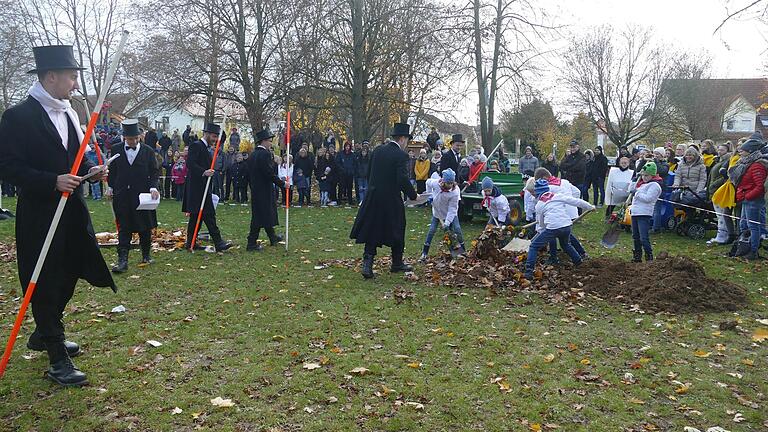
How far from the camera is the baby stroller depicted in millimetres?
12781

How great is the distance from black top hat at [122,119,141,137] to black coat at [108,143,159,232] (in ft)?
0.82

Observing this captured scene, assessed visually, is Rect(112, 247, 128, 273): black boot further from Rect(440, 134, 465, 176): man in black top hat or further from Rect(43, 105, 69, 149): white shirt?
Rect(440, 134, 465, 176): man in black top hat

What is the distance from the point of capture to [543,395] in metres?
4.76

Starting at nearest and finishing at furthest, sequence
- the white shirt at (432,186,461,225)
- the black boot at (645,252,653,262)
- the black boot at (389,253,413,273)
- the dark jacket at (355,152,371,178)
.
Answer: the black boot at (389,253,413,273)
the black boot at (645,252,653,262)
the white shirt at (432,186,461,225)
the dark jacket at (355,152,371,178)

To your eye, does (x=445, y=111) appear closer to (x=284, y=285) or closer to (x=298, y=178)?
(x=298, y=178)

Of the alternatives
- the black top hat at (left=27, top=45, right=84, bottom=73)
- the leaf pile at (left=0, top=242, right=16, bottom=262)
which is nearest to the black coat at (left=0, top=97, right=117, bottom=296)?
the black top hat at (left=27, top=45, right=84, bottom=73)

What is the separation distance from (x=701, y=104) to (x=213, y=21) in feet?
112

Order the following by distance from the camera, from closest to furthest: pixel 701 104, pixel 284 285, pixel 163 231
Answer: pixel 284 285, pixel 163 231, pixel 701 104

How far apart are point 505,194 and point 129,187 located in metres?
9.12

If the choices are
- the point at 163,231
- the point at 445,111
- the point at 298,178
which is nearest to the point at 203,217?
the point at 163,231

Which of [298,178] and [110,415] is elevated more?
[298,178]

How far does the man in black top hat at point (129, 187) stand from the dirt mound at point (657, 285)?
637cm

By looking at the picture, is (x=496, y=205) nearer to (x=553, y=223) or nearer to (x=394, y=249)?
(x=553, y=223)

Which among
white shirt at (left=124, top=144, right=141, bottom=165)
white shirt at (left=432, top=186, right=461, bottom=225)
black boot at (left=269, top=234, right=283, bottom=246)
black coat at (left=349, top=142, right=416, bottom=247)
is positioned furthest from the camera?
black boot at (left=269, top=234, right=283, bottom=246)
